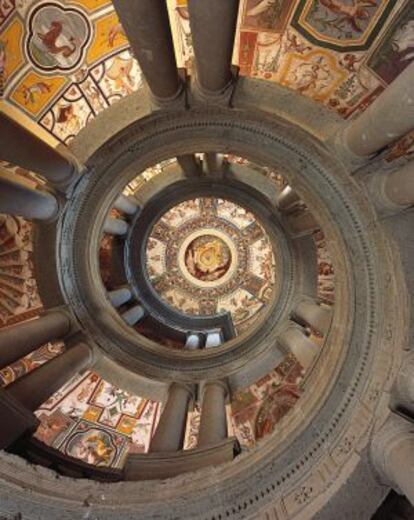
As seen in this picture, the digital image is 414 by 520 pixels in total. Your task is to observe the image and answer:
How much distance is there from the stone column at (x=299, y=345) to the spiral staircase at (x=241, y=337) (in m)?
0.06

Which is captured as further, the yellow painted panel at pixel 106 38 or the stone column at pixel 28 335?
the stone column at pixel 28 335

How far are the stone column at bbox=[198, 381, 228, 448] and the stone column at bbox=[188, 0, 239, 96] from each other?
5.50m

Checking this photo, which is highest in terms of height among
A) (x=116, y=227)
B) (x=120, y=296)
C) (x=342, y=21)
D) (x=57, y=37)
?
(x=342, y=21)

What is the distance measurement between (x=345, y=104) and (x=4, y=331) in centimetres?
626

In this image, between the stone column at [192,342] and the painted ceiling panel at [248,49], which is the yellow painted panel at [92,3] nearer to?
the painted ceiling panel at [248,49]

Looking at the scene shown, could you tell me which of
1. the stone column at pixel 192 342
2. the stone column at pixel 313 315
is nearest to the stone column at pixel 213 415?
Answer: the stone column at pixel 313 315

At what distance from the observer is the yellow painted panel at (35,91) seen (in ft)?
18.6

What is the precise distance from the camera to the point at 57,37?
5.43 meters

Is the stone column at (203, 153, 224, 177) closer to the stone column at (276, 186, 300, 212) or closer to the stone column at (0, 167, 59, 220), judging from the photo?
the stone column at (276, 186, 300, 212)

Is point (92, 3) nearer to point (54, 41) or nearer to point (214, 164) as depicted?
point (54, 41)

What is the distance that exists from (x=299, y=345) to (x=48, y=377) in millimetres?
4788

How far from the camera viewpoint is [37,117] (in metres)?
6.10

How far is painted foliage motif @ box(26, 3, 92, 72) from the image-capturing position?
16.9 feet

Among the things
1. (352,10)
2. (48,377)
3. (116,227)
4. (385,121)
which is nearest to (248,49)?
(352,10)
